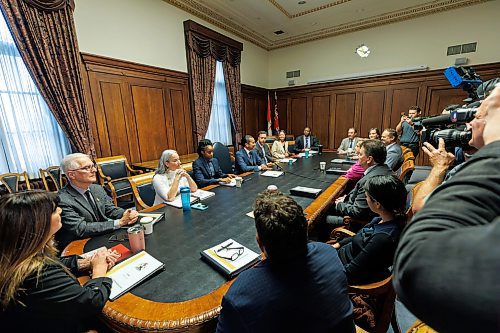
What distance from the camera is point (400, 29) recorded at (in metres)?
5.39

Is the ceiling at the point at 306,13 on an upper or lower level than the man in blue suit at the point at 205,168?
upper

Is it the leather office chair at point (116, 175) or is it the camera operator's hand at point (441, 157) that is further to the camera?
the leather office chair at point (116, 175)

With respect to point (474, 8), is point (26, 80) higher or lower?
lower

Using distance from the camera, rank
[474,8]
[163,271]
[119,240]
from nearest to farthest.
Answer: [163,271] → [119,240] → [474,8]

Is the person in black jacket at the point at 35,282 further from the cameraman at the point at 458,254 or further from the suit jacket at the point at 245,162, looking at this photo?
the suit jacket at the point at 245,162

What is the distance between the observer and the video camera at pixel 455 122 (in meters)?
0.90

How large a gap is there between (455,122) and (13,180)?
405cm

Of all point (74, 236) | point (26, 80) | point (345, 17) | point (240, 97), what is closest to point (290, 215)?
point (74, 236)

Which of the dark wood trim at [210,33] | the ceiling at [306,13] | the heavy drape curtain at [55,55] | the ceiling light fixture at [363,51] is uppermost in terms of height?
the ceiling at [306,13]

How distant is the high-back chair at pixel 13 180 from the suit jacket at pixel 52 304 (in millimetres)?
2686

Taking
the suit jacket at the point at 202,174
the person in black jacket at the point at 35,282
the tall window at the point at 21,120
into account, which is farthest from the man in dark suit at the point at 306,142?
the person in black jacket at the point at 35,282

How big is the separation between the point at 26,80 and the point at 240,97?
4.24m

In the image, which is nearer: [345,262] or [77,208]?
[345,262]

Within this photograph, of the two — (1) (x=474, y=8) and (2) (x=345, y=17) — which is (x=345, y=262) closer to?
(2) (x=345, y=17)
